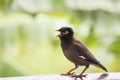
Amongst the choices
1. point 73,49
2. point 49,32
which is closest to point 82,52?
point 73,49

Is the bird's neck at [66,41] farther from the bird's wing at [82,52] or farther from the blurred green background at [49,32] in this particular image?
the blurred green background at [49,32]

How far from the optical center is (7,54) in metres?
1.78

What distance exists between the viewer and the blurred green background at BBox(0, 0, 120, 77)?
1788mm

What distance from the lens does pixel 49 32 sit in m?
1.81

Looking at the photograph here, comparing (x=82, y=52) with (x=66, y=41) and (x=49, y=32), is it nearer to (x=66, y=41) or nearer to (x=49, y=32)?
(x=66, y=41)

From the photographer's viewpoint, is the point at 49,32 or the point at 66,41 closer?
the point at 66,41

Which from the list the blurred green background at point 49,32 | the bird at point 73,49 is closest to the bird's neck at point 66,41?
the bird at point 73,49

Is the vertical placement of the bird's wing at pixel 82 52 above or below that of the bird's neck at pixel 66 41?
below

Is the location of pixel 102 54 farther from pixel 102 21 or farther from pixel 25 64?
pixel 25 64

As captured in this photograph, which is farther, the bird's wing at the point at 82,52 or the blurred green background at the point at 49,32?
the blurred green background at the point at 49,32

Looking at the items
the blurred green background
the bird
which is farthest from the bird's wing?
the blurred green background

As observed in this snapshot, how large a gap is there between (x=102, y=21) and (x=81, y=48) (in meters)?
0.67

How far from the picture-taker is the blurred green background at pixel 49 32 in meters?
1.79

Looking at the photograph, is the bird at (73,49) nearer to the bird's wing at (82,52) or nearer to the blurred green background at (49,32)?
the bird's wing at (82,52)
